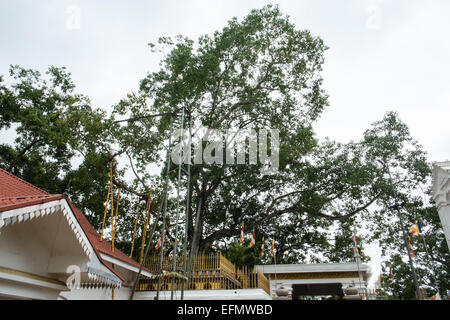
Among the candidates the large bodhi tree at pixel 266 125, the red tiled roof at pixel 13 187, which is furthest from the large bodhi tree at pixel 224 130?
the red tiled roof at pixel 13 187

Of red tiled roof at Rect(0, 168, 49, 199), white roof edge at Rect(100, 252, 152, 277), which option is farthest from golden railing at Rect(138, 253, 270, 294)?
red tiled roof at Rect(0, 168, 49, 199)

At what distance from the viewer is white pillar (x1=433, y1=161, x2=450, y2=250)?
34.8ft

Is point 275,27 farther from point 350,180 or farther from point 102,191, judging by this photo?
point 102,191

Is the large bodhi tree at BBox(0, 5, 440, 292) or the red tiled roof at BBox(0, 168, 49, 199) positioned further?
the large bodhi tree at BBox(0, 5, 440, 292)

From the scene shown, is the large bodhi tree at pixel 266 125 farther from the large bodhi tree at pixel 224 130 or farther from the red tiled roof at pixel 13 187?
the red tiled roof at pixel 13 187

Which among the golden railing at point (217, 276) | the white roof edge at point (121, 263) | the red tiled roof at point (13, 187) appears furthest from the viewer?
the golden railing at point (217, 276)

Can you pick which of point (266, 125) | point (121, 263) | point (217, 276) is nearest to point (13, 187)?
point (121, 263)

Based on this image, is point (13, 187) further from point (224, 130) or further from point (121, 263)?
point (224, 130)

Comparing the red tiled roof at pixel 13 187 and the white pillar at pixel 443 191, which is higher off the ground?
the white pillar at pixel 443 191

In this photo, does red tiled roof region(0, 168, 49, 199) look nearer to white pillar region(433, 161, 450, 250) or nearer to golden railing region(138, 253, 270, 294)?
golden railing region(138, 253, 270, 294)

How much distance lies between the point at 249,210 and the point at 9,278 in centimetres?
1422

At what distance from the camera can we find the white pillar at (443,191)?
34.8ft

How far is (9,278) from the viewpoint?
4141 millimetres

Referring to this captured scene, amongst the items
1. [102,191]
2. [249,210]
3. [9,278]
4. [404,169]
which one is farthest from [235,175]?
[9,278]
